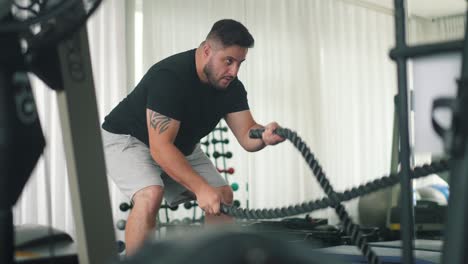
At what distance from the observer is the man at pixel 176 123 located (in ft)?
7.13

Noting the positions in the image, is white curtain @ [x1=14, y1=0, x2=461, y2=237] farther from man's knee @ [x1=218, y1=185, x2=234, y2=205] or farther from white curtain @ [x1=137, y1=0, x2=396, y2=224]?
man's knee @ [x1=218, y1=185, x2=234, y2=205]

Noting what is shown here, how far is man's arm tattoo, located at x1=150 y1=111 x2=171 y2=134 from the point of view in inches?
85.0

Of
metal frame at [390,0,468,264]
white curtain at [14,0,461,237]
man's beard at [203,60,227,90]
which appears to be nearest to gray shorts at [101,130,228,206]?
man's beard at [203,60,227,90]

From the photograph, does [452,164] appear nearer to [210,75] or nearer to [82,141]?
[82,141]

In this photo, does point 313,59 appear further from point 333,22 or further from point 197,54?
point 197,54

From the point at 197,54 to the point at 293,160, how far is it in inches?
157

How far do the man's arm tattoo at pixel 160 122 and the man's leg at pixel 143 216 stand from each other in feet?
0.73

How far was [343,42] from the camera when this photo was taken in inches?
275

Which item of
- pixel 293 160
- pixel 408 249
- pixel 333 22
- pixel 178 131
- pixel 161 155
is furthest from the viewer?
pixel 333 22

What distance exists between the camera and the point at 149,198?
222 cm

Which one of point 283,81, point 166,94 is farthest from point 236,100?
point 283,81

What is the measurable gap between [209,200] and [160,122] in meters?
0.41

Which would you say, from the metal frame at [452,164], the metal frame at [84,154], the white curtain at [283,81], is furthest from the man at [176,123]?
the white curtain at [283,81]

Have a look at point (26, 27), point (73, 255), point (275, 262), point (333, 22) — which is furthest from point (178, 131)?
point (333, 22)
